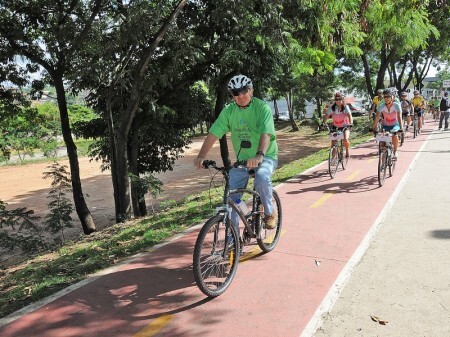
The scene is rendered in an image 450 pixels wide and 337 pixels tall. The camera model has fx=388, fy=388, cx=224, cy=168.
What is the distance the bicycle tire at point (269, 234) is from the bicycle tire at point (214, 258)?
674 mm

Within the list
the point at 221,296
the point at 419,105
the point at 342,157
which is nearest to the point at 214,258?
Result: the point at 221,296

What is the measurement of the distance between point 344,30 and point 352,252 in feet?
21.0

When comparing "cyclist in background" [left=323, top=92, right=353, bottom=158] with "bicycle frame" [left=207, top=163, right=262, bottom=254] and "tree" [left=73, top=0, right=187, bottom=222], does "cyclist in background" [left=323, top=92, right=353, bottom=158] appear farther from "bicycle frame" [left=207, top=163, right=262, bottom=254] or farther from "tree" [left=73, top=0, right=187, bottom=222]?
"bicycle frame" [left=207, top=163, right=262, bottom=254]

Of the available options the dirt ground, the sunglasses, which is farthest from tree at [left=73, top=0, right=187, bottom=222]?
the sunglasses

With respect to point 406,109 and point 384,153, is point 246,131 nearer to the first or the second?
point 384,153

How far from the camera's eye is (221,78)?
500 inches

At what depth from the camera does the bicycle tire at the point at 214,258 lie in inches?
147

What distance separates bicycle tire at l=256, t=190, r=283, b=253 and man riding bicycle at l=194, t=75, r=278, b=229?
0.35 meters

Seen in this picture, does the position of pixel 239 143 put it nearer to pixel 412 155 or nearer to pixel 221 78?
pixel 221 78

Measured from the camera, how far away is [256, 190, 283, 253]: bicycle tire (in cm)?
483

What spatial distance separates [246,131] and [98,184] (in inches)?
744

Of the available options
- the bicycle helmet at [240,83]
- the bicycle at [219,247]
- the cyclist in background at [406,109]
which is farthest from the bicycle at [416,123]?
the bicycle helmet at [240,83]

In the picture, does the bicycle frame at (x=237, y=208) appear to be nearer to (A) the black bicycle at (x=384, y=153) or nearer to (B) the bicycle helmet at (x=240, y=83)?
(B) the bicycle helmet at (x=240, y=83)

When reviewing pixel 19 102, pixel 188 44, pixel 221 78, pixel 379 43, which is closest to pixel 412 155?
pixel 379 43
